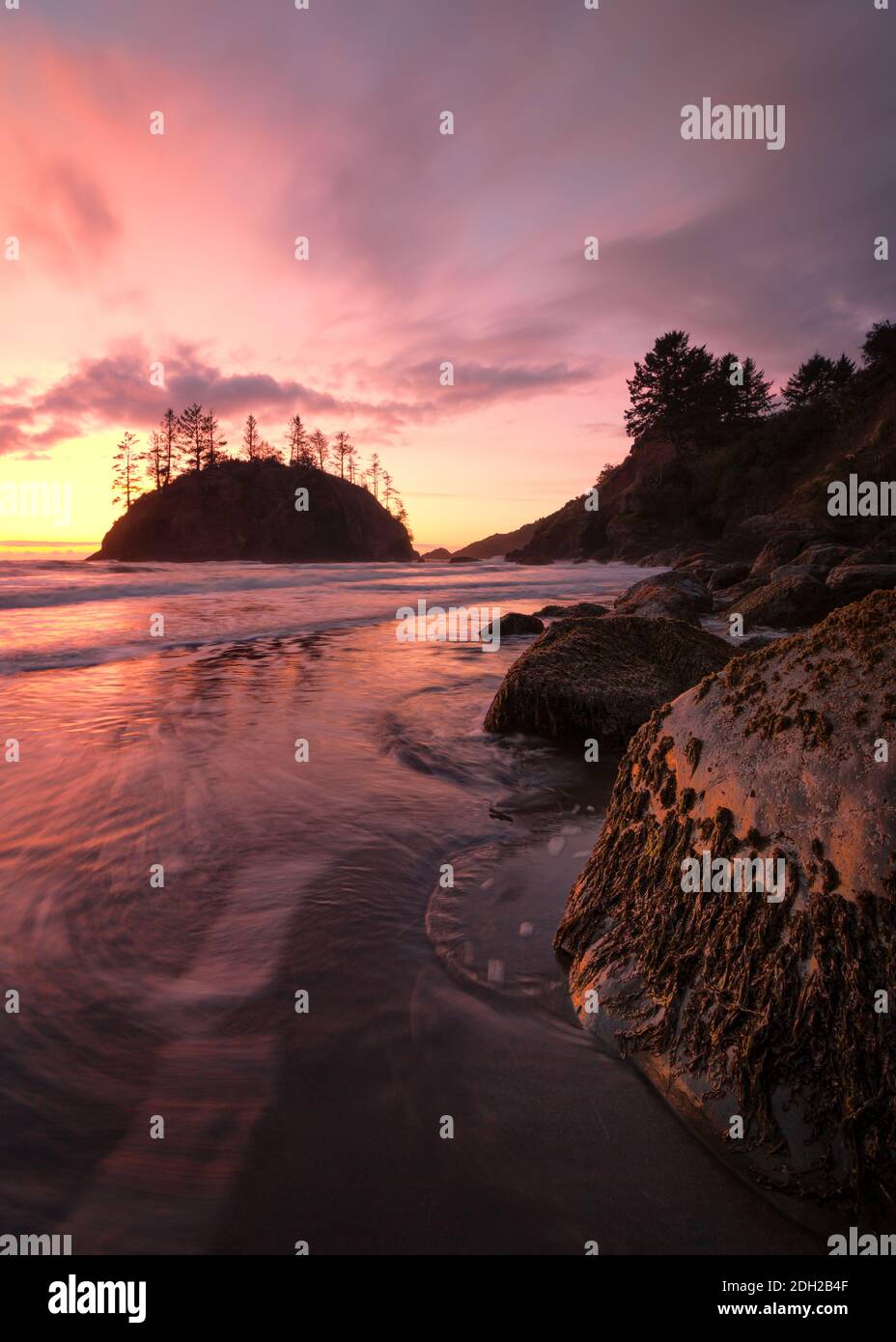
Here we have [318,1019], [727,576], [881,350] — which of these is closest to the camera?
[318,1019]

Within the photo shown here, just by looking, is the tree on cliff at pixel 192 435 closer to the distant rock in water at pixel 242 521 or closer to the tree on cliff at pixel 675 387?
the distant rock in water at pixel 242 521

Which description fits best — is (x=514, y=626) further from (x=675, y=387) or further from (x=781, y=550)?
(x=675, y=387)

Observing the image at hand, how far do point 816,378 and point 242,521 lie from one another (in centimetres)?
5568

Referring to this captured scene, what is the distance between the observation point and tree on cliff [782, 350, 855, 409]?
53.6 m

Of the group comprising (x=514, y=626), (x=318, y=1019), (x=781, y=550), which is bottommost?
(x=318, y=1019)

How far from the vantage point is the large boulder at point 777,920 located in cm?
167

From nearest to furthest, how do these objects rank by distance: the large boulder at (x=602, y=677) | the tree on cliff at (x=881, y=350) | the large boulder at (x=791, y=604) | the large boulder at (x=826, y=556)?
the large boulder at (x=602, y=677)
the large boulder at (x=791, y=604)
the large boulder at (x=826, y=556)
the tree on cliff at (x=881, y=350)

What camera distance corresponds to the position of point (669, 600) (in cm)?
1217

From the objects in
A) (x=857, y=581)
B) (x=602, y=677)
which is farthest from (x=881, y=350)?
(x=602, y=677)

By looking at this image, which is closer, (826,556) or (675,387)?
(826,556)

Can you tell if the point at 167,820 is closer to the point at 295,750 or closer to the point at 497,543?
the point at 295,750

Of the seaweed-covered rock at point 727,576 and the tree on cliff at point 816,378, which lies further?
the tree on cliff at point 816,378

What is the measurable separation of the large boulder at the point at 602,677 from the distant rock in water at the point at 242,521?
214 ft

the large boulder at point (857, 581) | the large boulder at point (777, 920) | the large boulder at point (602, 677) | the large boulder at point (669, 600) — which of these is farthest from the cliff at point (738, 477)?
the large boulder at point (777, 920)
